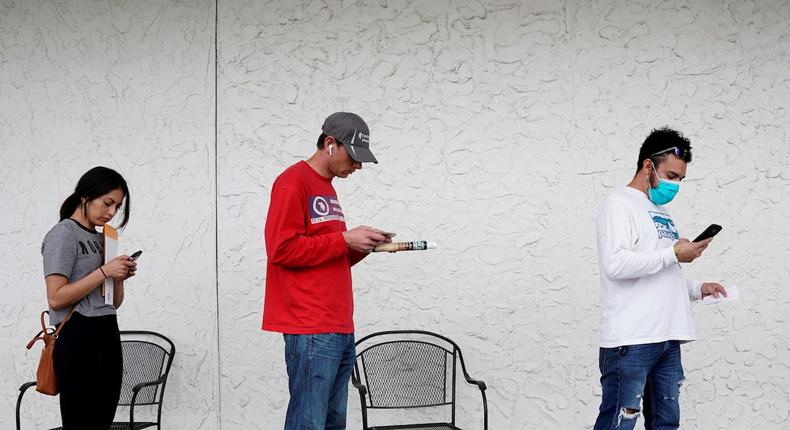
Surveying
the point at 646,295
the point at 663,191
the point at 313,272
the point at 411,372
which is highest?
the point at 663,191

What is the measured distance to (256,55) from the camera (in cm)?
434

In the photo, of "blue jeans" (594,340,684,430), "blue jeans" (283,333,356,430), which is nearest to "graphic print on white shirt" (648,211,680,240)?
"blue jeans" (594,340,684,430)

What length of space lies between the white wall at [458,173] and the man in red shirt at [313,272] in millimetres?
1339

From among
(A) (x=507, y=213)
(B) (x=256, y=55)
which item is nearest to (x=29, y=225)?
(B) (x=256, y=55)

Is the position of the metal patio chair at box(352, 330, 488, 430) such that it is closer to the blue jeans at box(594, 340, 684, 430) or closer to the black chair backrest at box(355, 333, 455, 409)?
the black chair backrest at box(355, 333, 455, 409)

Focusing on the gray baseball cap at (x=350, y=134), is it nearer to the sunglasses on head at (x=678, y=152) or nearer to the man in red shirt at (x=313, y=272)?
the man in red shirt at (x=313, y=272)

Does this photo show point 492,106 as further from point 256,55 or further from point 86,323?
point 86,323

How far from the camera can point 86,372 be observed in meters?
2.94

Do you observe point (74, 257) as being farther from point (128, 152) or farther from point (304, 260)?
point (128, 152)

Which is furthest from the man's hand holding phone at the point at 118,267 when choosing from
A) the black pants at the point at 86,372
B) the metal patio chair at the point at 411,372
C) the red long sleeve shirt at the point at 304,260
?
the metal patio chair at the point at 411,372

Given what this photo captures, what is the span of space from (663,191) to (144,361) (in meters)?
2.73

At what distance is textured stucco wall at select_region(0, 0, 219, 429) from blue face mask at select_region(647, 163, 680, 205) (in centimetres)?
228

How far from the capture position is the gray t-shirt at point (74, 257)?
2.92 meters

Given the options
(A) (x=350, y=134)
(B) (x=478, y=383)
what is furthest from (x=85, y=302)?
(B) (x=478, y=383)
